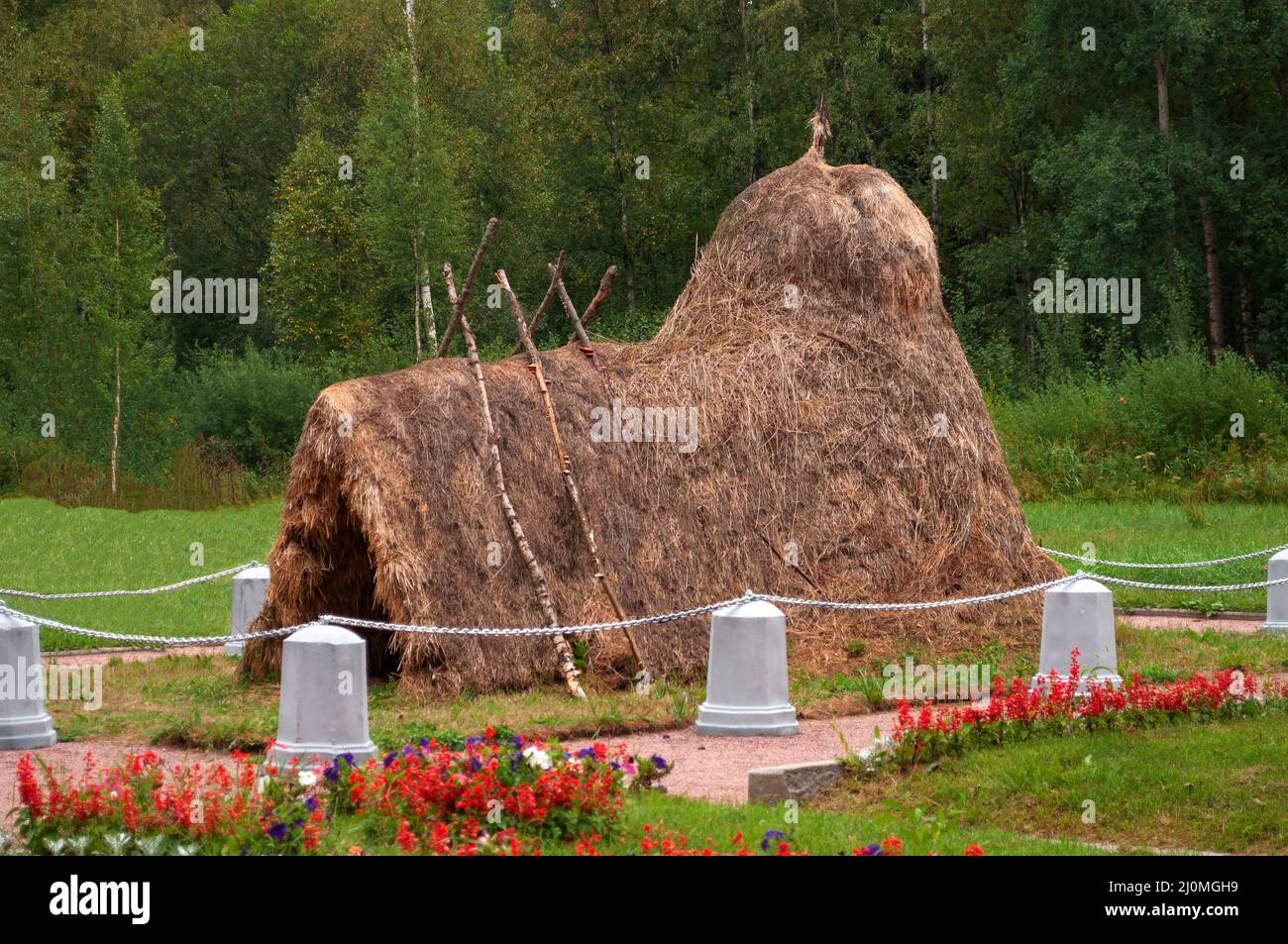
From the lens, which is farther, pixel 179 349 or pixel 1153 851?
pixel 179 349

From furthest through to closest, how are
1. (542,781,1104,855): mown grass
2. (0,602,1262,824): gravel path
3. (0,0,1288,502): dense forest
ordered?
(0,0,1288,502): dense forest, (0,602,1262,824): gravel path, (542,781,1104,855): mown grass

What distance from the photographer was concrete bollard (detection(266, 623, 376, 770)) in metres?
9.41

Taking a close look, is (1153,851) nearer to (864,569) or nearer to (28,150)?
(864,569)

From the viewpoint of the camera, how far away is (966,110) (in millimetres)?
41656

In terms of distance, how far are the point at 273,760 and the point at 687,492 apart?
530cm

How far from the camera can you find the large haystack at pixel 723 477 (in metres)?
12.5

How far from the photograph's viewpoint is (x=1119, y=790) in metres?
8.73

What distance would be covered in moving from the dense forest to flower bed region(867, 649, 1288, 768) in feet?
59.6

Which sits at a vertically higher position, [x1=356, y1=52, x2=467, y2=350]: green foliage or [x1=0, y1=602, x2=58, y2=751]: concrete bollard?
[x1=356, y1=52, x2=467, y2=350]: green foliage

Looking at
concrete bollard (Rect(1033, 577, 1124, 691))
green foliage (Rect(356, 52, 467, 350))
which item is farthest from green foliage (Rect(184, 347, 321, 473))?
concrete bollard (Rect(1033, 577, 1124, 691))

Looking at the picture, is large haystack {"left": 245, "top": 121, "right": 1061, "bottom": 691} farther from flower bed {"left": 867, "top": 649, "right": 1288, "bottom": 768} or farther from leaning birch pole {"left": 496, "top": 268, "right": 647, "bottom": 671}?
flower bed {"left": 867, "top": 649, "right": 1288, "bottom": 768}

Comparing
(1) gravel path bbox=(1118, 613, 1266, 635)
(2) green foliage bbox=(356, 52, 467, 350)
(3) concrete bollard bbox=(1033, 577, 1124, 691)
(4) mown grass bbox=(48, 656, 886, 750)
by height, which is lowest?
(4) mown grass bbox=(48, 656, 886, 750)

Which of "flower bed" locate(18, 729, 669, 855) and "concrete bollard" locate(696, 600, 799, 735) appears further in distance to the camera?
"concrete bollard" locate(696, 600, 799, 735)
